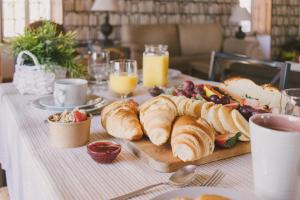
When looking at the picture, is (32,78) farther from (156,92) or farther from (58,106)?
(156,92)

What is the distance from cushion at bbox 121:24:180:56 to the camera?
219 inches

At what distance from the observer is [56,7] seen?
18.4 ft

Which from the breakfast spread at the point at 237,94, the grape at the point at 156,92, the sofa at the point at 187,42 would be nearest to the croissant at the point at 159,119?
the breakfast spread at the point at 237,94

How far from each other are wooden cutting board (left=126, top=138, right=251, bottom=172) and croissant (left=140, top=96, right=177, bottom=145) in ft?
0.08

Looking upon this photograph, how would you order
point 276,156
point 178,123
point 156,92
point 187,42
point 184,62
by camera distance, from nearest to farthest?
point 276,156 < point 178,123 < point 156,92 < point 184,62 < point 187,42

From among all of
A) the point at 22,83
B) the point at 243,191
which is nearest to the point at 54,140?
the point at 243,191

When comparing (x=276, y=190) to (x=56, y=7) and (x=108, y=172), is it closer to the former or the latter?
(x=108, y=172)

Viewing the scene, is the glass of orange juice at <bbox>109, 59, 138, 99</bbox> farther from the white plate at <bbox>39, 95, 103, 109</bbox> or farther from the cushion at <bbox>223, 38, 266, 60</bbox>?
the cushion at <bbox>223, 38, 266, 60</bbox>

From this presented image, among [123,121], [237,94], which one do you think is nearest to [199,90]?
[237,94]

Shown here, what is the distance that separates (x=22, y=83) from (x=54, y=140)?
2.27 feet

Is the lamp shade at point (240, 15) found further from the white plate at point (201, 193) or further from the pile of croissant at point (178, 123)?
the white plate at point (201, 193)

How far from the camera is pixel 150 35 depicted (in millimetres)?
5707

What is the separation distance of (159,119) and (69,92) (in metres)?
0.49

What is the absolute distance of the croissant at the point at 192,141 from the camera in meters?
0.84
